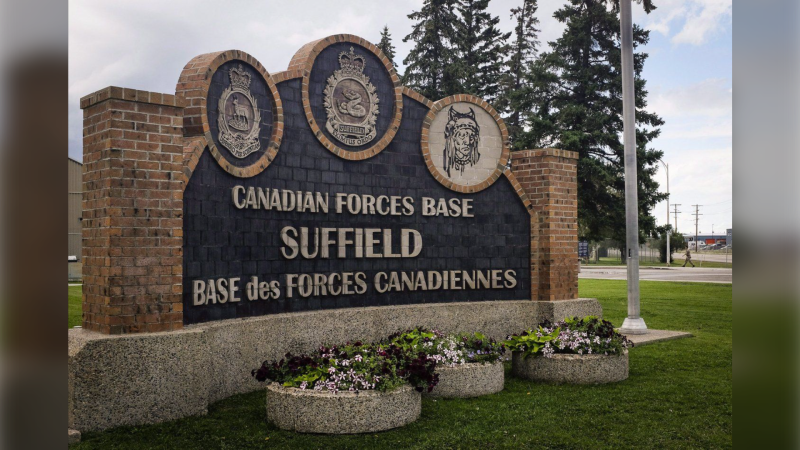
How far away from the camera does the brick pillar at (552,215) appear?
404 inches

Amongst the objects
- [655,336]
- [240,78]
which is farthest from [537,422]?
[655,336]

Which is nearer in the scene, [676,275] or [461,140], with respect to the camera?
[461,140]

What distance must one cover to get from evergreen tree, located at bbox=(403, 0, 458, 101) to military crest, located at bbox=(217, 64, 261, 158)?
19.6 metres

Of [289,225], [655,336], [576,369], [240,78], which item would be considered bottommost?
[655,336]

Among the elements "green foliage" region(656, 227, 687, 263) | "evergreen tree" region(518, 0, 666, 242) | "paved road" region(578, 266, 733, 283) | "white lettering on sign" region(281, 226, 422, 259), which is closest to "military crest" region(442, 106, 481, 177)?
"white lettering on sign" region(281, 226, 422, 259)

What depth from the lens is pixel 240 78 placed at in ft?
24.8

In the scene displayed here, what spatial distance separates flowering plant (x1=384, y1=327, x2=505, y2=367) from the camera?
295 inches

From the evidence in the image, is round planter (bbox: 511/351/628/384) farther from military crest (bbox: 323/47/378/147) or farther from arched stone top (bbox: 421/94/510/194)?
military crest (bbox: 323/47/378/147)

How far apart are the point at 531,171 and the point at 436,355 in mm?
4215

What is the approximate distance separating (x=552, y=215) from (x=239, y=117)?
5.20 m

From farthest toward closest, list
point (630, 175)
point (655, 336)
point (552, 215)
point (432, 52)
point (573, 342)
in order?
point (432, 52)
point (630, 175)
point (655, 336)
point (552, 215)
point (573, 342)

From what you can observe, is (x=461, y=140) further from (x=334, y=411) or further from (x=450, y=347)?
(x=334, y=411)

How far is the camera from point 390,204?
898 centimetres

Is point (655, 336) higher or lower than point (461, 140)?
lower
